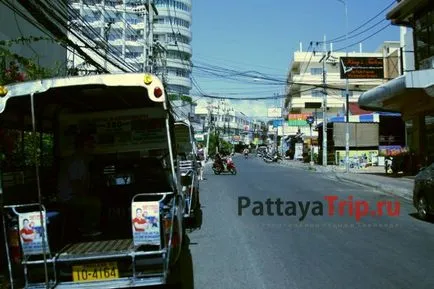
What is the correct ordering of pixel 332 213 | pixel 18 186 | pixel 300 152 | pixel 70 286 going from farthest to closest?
1. pixel 300 152
2. pixel 332 213
3. pixel 18 186
4. pixel 70 286

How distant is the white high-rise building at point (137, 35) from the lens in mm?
22447

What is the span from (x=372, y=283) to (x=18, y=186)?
4.57 m

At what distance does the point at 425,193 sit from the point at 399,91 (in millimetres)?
13258

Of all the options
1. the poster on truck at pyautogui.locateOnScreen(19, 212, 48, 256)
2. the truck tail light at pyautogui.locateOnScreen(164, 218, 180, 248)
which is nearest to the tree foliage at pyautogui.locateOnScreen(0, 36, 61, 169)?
the poster on truck at pyautogui.locateOnScreen(19, 212, 48, 256)

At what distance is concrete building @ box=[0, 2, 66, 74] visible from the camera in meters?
17.8

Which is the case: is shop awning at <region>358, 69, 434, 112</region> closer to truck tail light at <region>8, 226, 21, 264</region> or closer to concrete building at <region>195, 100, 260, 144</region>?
truck tail light at <region>8, 226, 21, 264</region>

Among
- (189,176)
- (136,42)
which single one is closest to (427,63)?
(189,176)

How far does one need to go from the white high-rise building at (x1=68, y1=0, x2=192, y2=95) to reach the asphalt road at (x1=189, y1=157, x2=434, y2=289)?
255 inches

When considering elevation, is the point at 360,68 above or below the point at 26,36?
above

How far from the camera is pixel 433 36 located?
25812mm

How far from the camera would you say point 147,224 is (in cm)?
585

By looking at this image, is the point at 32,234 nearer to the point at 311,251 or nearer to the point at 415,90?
the point at 311,251

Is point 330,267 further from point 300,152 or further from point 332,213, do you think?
point 300,152

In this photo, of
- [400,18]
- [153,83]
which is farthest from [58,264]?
[400,18]
